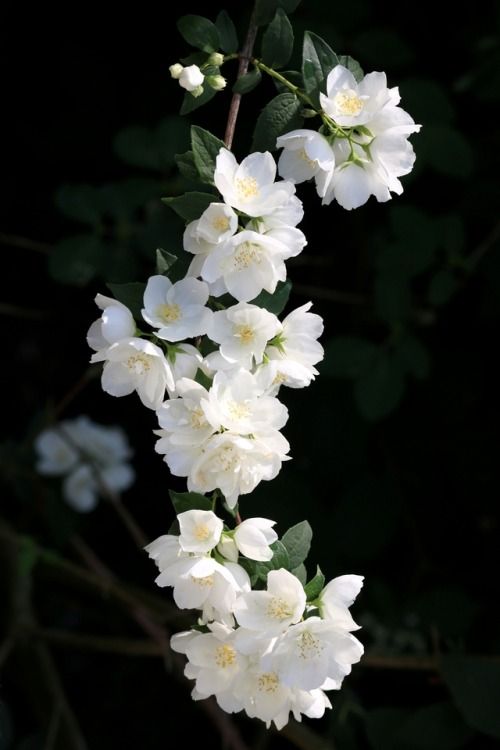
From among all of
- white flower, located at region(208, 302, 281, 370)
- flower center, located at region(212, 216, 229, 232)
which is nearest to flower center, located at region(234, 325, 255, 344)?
white flower, located at region(208, 302, 281, 370)

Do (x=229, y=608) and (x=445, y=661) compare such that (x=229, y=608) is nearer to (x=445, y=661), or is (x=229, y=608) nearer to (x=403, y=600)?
(x=445, y=661)

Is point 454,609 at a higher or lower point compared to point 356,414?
lower

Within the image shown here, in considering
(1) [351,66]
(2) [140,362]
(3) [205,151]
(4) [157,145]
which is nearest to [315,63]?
(1) [351,66]

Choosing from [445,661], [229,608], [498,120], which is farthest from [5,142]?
[229,608]

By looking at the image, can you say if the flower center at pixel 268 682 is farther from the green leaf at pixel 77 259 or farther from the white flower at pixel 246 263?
the green leaf at pixel 77 259

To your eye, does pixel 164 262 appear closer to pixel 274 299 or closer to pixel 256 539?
pixel 274 299

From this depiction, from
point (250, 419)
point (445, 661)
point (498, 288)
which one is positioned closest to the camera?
point (250, 419)

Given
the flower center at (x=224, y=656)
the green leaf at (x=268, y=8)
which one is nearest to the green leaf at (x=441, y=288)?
the green leaf at (x=268, y=8)
